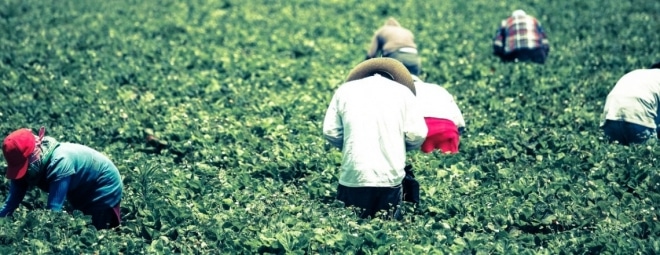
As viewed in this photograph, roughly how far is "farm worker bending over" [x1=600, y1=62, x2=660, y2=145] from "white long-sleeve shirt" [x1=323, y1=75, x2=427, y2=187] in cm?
337

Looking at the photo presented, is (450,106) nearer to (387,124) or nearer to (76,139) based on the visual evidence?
(387,124)

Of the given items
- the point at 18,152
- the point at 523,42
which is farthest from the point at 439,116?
the point at 523,42

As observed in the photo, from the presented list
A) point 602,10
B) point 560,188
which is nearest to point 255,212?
Answer: point 560,188

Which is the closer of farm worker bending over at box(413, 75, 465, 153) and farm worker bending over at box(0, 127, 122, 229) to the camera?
farm worker bending over at box(0, 127, 122, 229)

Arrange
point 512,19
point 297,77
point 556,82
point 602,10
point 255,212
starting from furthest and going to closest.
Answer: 1. point 602,10
2. point 512,19
3. point 297,77
4. point 556,82
5. point 255,212

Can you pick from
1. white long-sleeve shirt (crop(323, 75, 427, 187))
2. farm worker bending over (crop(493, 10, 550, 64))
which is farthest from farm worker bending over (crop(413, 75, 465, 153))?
farm worker bending over (crop(493, 10, 550, 64))

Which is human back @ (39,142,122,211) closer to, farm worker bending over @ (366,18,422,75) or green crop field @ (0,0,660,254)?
green crop field @ (0,0,660,254)

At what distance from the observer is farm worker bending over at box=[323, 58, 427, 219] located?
7.10m

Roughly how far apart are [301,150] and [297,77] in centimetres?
420

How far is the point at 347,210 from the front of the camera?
7254 mm

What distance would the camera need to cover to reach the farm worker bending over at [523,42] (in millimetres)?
14375

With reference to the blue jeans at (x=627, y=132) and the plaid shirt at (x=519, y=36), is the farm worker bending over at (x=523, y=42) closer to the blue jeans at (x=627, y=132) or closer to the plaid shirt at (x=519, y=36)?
the plaid shirt at (x=519, y=36)

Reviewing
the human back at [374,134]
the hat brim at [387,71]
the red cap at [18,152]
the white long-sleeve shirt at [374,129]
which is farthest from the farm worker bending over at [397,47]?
the red cap at [18,152]

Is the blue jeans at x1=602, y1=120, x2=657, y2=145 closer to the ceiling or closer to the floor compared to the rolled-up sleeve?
closer to the floor
